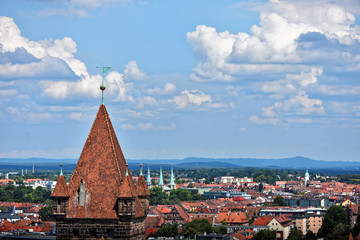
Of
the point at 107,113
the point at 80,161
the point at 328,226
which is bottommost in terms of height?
the point at 328,226

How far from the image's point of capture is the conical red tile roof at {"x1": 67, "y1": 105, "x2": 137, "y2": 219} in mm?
36281

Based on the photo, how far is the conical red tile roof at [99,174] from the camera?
36281mm

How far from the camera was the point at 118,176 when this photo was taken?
1446 inches

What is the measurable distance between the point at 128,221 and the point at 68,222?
2944 mm

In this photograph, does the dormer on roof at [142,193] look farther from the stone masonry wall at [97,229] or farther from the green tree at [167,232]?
the green tree at [167,232]

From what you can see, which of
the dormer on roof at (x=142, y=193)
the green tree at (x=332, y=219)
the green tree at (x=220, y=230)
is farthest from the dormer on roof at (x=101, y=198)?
the green tree at (x=332, y=219)

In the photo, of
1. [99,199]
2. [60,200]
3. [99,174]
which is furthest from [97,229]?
[99,174]

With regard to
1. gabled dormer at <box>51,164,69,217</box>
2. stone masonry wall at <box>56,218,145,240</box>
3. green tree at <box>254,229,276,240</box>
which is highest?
gabled dormer at <box>51,164,69,217</box>

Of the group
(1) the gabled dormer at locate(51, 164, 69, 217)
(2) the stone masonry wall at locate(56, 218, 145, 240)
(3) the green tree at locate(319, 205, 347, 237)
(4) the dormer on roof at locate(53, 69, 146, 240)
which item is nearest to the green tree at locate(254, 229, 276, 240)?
(3) the green tree at locate(319, 205, 347, 237)

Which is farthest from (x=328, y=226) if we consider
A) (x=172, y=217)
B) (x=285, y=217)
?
(x=172, y=217)

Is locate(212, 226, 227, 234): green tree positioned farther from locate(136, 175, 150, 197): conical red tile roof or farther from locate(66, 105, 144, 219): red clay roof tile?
locate(66, 105, 144, 219): red clay roof tile

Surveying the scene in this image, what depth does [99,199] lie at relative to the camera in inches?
1430

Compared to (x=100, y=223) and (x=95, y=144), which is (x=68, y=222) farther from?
(x=95, y=144)

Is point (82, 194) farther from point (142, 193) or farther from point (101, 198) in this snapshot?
point (142, 193)
